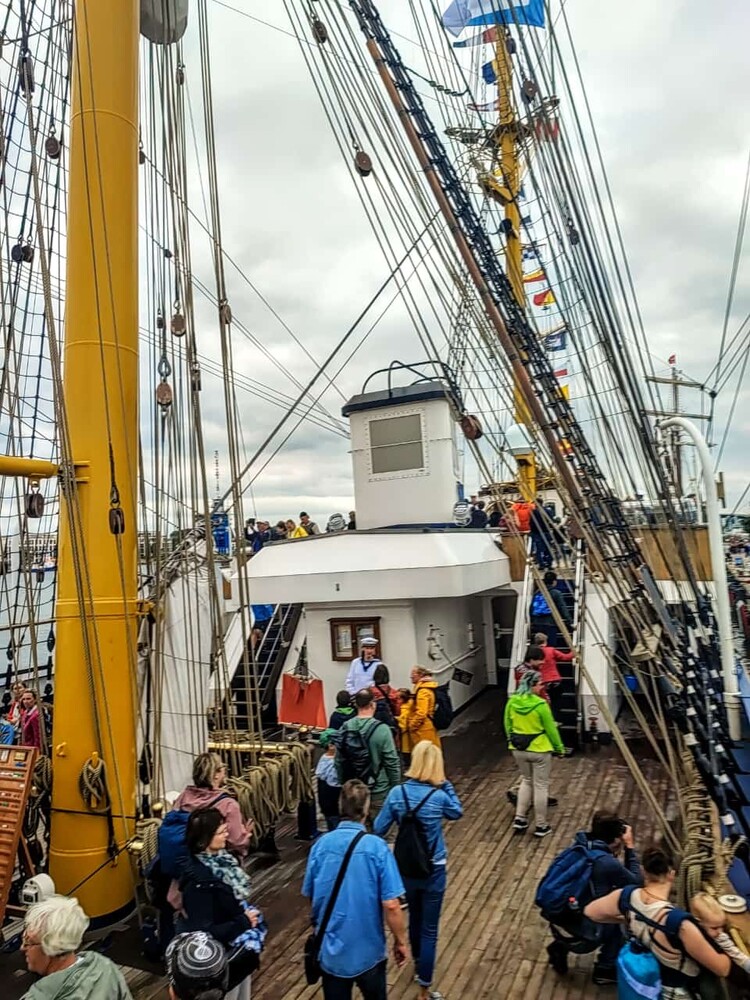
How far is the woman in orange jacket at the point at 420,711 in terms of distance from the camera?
5.71 meters

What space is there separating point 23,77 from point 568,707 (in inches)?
303

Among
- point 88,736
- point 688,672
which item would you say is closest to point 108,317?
point 88,736

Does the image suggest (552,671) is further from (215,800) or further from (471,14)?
(471,14)

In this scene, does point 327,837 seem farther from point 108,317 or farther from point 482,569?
point 482,569

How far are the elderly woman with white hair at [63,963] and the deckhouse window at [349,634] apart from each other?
638 cm

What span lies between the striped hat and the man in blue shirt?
Answer: 601mm

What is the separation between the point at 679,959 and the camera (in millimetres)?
2562

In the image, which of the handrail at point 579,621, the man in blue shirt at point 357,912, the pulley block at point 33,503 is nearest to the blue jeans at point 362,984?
the man in blue shirt at point 357,912

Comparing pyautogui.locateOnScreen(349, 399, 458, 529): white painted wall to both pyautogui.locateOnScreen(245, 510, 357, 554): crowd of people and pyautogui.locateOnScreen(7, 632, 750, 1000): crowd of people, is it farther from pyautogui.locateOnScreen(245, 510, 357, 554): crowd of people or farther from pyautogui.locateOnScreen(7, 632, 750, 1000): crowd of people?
pyautogui.locateOnScreen(7, 632, 750, 1000): crowd of people

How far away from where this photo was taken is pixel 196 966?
208 cm

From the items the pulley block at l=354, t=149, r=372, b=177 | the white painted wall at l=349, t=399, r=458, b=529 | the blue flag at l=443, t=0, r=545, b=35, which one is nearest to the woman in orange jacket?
the pulley block at l=354, t=149, r=372, b=177

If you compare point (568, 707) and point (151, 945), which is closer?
point (151, 945)

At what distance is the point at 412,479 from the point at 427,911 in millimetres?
7428

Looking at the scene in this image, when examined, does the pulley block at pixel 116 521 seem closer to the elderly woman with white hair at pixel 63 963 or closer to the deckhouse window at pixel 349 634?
the elderly woman with white hair at pixel 63 963
